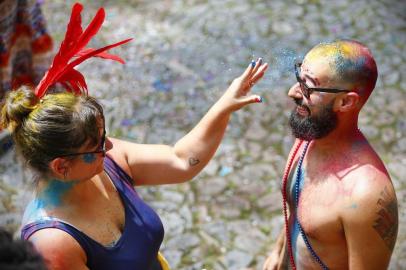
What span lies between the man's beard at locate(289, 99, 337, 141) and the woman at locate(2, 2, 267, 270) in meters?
0.26

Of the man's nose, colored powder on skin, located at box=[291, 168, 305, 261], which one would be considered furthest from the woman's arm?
colored powder on skin, located at box=[291, 168, 305, 261]

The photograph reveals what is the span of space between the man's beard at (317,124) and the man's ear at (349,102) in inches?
1.9

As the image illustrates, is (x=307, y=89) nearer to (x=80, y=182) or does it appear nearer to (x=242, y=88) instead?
(x=242, y=88)

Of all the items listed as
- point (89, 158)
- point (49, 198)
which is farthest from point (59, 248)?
point (89, 158)

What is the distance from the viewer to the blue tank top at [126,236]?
2.38m

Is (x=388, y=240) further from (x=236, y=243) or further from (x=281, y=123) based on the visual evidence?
(x=281, y=123)

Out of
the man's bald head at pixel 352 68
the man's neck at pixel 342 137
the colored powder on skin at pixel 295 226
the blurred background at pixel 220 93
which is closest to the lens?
the man's bald head at pixel 352 68

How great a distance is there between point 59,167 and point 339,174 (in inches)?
48.4

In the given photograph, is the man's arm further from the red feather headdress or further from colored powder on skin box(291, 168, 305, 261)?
the red feather headdress

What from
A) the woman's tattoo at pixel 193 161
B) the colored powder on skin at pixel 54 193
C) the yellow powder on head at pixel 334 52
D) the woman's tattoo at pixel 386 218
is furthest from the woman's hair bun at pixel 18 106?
the woman's tattoo at pixel 386 218

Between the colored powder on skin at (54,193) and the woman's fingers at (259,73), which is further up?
the woman's fingers at (259,73)

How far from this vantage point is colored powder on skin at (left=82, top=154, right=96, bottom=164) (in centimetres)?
243

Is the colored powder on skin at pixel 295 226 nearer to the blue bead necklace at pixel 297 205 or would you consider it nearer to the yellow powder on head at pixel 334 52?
the blue bead necklace at pixel 297 205

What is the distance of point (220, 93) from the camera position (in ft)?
19.2
